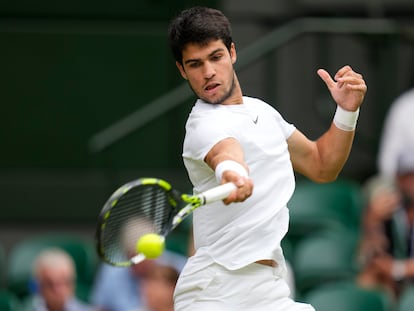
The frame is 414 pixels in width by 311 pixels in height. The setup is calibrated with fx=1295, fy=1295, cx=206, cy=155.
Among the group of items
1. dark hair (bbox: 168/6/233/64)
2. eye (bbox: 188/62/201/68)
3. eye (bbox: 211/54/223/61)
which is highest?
dark hair (bbox: 168/6/233/64)

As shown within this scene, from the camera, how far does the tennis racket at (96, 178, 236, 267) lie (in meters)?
4.26

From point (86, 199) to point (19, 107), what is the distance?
905 millimetres

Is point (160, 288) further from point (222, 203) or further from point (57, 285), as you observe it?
point (222, 203)

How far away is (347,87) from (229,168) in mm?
827

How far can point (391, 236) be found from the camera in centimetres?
768

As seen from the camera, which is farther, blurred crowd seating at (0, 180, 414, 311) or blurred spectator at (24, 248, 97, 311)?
blurred crowd seating at (0, 180, 414, 311)

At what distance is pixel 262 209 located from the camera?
15.0 ft

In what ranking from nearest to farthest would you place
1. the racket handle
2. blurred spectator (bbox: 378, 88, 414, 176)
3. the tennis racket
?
the racket handle
the tennis racket
blurred spectator (bbox: 378, 88, 414, 176)

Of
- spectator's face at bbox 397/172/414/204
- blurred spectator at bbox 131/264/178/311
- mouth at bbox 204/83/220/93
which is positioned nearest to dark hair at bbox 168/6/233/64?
mouth at bbox 204/83/220/93

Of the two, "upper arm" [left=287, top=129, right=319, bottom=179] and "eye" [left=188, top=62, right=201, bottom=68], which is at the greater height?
"eye" [left=188, top=62, right=201, bottom=68]

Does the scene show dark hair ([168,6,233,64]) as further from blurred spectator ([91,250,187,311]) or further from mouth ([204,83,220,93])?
blurred spectator ([91,250,187,311])

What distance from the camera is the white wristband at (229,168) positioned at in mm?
4169

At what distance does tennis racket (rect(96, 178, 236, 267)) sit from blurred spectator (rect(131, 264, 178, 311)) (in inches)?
60.9

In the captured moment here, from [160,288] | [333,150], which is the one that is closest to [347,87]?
[333,150]
